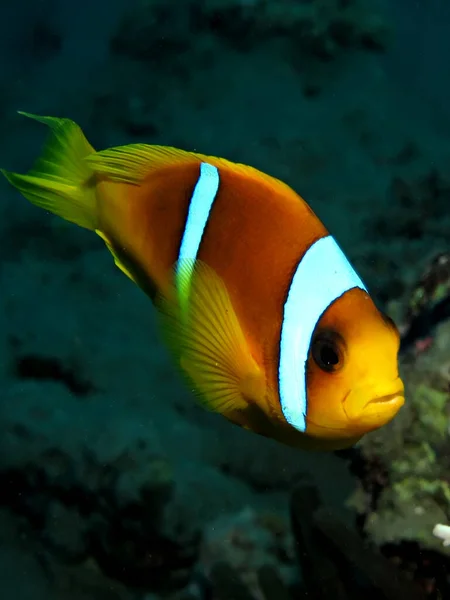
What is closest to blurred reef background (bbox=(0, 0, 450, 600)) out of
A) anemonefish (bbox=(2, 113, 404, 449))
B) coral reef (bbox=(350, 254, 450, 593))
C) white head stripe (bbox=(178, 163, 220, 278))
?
coral reef (bbox=(350, 254, 450, 593))

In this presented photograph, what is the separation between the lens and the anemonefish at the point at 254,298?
0.82m

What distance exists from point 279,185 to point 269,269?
0.48 feet

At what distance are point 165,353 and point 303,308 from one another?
1905 mm

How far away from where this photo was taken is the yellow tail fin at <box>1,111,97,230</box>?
1.15 metres

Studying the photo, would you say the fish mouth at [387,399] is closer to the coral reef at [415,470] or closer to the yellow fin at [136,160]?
the yellow fin at [136,160]

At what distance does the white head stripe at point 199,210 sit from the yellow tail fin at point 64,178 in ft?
0.85

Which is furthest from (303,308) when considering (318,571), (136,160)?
(318,571)

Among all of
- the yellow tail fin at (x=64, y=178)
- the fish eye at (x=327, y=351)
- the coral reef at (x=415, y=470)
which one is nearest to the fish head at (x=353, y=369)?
the fish eye at (x=327, y=351)

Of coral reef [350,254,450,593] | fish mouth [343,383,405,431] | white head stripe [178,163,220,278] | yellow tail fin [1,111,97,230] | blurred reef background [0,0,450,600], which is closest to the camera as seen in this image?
fish mouth [343,383,405,431]

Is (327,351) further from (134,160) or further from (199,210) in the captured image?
(134,160)

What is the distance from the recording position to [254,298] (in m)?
0.91

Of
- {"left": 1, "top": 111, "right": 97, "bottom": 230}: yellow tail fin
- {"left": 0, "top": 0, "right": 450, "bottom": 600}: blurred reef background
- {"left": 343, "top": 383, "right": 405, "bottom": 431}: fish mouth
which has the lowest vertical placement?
{"left": 0, "top": 0, "right": 450, "bottom": 600}: blurred reef background

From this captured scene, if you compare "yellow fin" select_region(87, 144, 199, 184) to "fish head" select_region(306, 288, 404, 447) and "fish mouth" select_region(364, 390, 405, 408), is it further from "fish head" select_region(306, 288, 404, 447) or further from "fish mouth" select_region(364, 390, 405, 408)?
"fish mouth" select_region(364, 390, 405, 408)

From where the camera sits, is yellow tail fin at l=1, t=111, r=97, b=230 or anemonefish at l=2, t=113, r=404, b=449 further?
yellow tail fin at l=1, t=111, r=97, b=230
